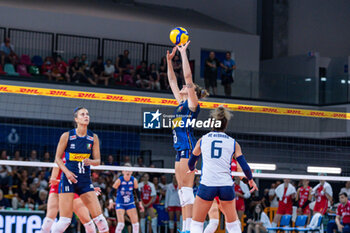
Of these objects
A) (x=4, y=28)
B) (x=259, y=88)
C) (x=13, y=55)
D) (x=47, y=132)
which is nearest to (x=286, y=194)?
(x=259, y=88)

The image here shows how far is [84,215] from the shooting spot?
31.3 ft

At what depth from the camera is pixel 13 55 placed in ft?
68.8

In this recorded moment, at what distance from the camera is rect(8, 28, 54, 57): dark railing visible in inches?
890

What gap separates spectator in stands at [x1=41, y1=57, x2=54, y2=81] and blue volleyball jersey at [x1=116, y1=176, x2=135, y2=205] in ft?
21.5

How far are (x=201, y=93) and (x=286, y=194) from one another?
33.9 feet

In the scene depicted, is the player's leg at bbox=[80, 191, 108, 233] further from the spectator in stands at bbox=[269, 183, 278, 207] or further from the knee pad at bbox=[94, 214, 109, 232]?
the spectator in stands at bbox=[269, 183, 278, 207]

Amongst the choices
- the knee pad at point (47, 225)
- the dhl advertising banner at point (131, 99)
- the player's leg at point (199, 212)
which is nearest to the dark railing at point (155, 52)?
Result: the dhl advertising banner at point (131, 99)

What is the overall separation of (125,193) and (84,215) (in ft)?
19.0

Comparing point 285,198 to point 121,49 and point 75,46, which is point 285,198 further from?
point 75,46

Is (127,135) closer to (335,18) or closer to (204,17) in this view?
(204,17)

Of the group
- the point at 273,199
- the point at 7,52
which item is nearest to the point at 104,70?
the point at 7,52

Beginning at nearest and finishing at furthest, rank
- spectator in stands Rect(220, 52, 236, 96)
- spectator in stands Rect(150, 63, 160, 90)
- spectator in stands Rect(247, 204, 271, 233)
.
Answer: spectator in stands Rect(247, 204, 271, 233) → spectator in stands Rect(150, 63, 160, 90) → spectator in stands Rect(220, 52, 236, 96)

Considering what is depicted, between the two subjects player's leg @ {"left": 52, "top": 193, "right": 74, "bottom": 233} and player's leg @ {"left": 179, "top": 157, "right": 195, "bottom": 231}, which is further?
player's leg @ {"left": 52, "top": 193, "right": 74, "bottom": 233}

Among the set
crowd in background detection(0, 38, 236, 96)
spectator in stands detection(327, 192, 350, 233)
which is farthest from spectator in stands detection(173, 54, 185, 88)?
spectator in stands detection(327, 192, 350, 233)
